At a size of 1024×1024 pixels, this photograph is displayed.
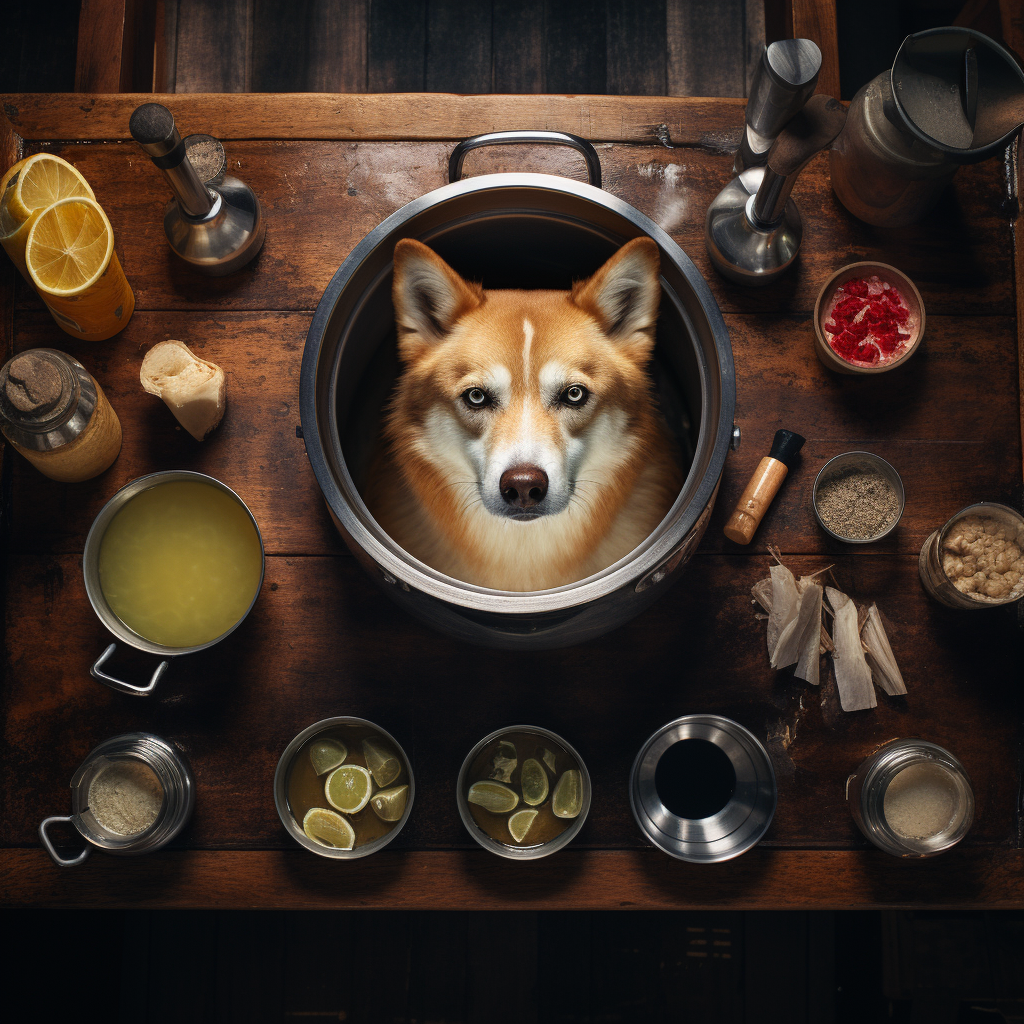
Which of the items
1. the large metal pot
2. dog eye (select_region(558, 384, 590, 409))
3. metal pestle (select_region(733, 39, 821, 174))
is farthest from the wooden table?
dog eye (select_region(558, 384, 590, 409))

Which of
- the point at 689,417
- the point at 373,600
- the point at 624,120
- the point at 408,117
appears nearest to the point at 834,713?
the point at 689,417

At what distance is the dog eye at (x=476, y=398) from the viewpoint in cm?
170

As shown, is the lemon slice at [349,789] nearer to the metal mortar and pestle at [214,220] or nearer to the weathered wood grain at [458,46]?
the metal mortar and pestle at [214,220]

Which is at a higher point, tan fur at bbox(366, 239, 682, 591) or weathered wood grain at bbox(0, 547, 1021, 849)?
tan fur at bbox(366, 239, 682, 591)

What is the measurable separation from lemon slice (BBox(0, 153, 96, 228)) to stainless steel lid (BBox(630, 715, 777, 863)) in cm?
186

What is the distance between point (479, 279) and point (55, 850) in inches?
65.7

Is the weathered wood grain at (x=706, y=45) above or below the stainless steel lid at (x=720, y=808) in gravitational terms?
above

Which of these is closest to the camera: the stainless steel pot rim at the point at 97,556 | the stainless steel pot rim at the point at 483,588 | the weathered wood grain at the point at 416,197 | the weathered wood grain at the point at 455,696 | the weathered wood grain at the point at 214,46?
the stainless steel pot rim at the point at 483,588

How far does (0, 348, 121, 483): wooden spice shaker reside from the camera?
62.4 inches

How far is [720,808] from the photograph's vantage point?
174cm

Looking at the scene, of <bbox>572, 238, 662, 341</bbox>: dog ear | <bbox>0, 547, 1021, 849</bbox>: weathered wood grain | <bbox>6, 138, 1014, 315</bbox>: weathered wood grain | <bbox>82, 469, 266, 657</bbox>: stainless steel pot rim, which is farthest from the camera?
<bbox>6, 138, 1014, 315</bbox>: weathered wood grain

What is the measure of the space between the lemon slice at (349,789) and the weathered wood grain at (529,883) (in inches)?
5.9

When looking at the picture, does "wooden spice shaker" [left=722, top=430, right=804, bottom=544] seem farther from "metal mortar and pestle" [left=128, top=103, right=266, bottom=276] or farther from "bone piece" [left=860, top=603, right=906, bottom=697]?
"metal mortar and pestle" [left=128, top=103, right=266, bottom=276]

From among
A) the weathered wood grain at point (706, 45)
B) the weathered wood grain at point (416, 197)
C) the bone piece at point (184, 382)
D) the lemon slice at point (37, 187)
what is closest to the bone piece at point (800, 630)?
the weathered wood grain at point (416, 197)
